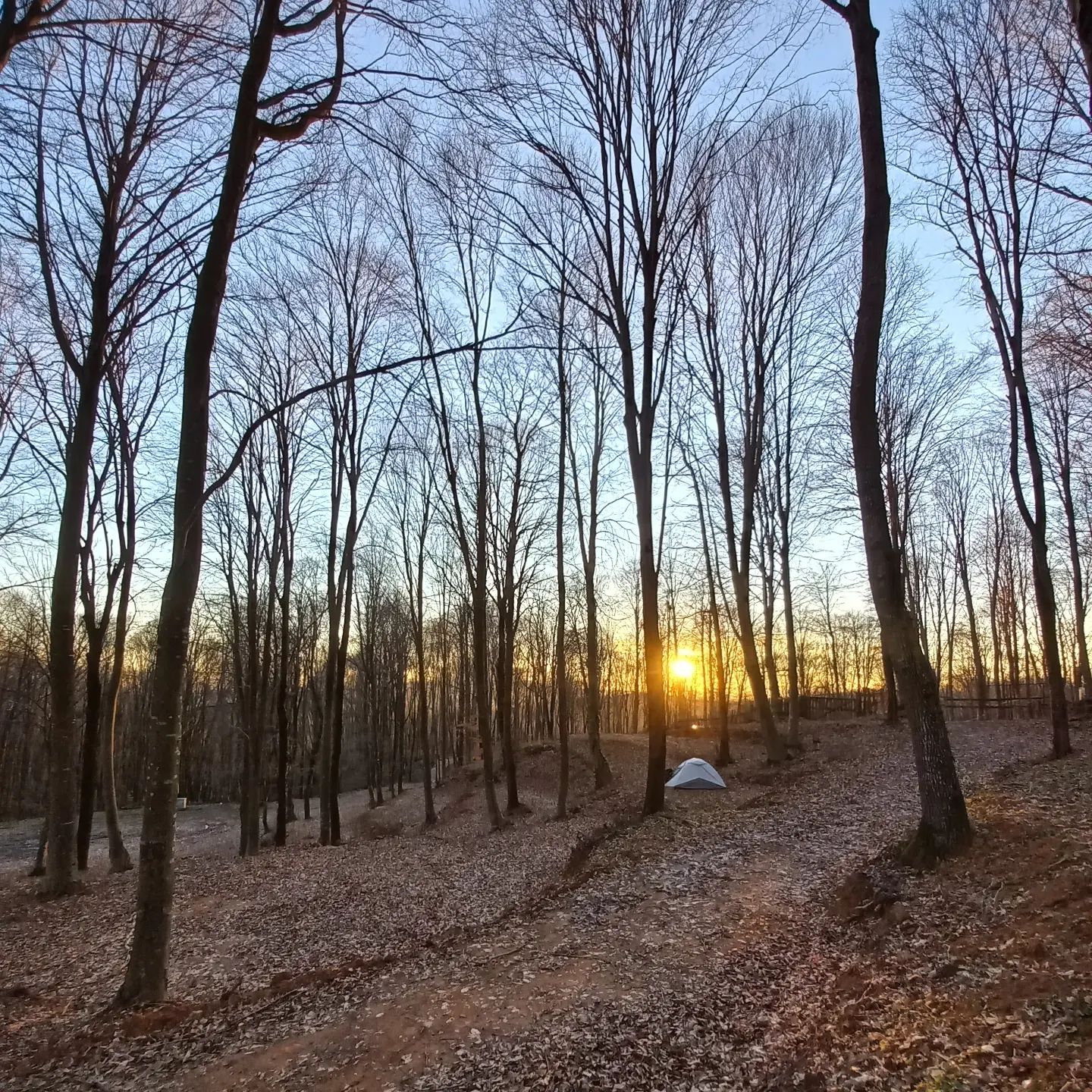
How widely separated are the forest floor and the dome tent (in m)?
4.84

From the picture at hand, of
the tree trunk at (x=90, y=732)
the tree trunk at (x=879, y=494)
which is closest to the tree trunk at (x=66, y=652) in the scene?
the tree trunk at (x=90, y=732)

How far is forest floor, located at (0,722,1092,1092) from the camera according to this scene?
4184mm

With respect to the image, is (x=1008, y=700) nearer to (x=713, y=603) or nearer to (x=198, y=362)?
(x=713, y=603)

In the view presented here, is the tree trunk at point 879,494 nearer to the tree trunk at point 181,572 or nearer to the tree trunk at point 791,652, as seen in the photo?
the tree trunk at point 181,572

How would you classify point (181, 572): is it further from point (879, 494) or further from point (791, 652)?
point (791, 652)

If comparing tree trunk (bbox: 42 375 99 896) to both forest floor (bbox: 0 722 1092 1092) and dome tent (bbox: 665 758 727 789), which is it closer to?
forest floor (bbox: 0 722 1092 1092)

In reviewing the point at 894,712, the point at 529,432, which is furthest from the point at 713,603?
the point at 529,432

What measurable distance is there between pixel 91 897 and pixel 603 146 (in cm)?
1468

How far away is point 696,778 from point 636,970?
35.4 feet

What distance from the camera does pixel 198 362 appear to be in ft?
19.7

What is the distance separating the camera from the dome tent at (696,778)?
1593cm

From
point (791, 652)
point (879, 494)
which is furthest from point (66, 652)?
point (791, 652)

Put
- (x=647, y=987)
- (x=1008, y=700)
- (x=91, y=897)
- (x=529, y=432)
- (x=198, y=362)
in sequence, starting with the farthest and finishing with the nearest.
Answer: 1. (x=1008, y=700)
2. (x=529, y=432)
3. (x=91, y=897)
4. (x=198, y=362)
5. (x=647, y=987)

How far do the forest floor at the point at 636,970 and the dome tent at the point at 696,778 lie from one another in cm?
484
